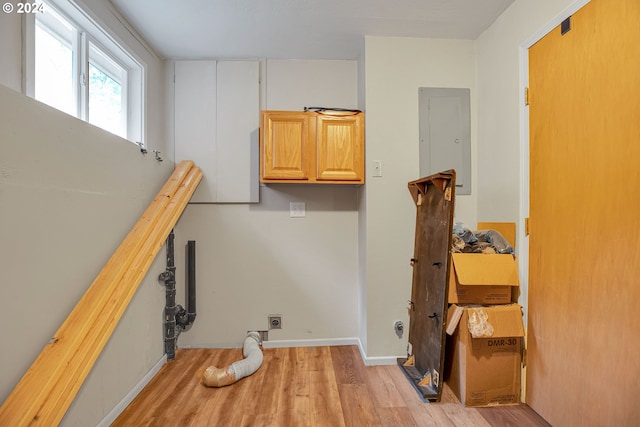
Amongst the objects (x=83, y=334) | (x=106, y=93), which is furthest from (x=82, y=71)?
(x=83, y=334)

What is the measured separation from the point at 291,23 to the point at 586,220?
2.17 m

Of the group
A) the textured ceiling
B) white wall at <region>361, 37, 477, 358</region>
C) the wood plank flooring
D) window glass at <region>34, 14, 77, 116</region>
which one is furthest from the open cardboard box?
window glass at <region>34, 14, 77, 116</region>

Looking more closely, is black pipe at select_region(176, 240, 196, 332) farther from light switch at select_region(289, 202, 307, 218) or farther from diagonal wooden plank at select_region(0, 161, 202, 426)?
light switch at select_region(289, 202, 307, 218)

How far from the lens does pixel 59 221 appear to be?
50.0 inches

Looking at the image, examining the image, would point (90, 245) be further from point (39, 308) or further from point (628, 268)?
point (628, 268)

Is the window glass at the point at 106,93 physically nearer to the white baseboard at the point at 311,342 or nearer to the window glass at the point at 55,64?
the window glass at the point at 55,64

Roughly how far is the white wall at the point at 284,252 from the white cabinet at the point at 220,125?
125mm

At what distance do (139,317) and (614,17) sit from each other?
3.03m

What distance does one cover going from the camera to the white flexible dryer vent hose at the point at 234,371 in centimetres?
188

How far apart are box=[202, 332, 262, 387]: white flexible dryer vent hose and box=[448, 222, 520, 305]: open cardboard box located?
4.77 feet

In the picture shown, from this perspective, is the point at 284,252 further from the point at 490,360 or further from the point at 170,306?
the point at 490,360

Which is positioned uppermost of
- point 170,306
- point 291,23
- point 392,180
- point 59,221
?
point 291,23

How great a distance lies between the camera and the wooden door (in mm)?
1183

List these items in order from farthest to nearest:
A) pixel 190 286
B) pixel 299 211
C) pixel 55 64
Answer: pixel 299 211 → pixel 190 286 → pixel 55 64
